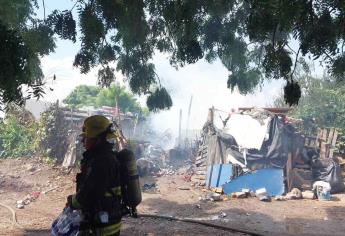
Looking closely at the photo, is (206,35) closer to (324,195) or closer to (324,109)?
(324,195)

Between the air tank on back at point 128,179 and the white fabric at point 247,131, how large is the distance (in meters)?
12.2

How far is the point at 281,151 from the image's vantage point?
15.2 metres

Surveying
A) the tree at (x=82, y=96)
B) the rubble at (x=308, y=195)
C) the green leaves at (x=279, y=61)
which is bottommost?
the rubble at (x=308, y=195)

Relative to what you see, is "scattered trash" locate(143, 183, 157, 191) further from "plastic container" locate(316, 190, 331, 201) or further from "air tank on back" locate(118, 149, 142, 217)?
"air tank on back" locate(118, 149, 142, 217)

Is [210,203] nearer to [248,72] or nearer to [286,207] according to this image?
[286,207]

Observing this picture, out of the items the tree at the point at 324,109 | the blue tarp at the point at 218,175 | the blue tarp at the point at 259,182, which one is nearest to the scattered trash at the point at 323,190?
the blue tarp at the point at 259,182

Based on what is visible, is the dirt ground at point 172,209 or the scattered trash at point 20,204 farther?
the scattered trash at point 20,204

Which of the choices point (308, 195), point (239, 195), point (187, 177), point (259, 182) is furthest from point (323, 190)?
point (187, 177)

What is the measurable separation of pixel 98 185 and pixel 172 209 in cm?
856

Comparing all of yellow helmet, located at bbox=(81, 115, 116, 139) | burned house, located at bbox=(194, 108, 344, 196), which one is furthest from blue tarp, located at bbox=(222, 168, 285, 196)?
yellow helmet, located at bbox=(81, 115, 116, 139)

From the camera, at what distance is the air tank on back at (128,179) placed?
12.7ft

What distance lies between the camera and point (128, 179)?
388cm

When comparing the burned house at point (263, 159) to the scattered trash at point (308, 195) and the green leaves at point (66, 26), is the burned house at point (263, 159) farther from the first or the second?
the green leaves at point (66, 26)

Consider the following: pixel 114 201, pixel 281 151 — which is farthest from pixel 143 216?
pixel 281 151
